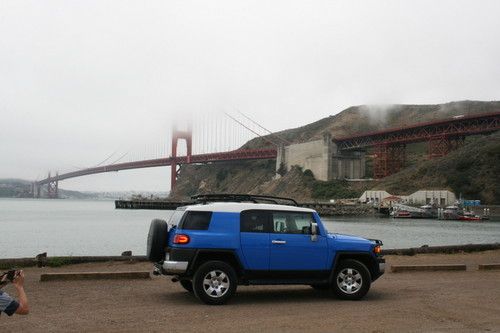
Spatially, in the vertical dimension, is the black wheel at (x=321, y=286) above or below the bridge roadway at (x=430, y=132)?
below

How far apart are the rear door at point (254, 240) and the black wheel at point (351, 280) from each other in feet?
4.36

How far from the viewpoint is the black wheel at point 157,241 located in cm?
913

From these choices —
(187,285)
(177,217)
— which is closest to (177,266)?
(177,217)

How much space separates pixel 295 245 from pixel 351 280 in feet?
3.99

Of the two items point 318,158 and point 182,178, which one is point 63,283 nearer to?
point 318,158

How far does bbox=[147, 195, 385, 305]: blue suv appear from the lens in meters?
8.84

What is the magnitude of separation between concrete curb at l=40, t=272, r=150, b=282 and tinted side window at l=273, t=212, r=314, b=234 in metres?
3.65

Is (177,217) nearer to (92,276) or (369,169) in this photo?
(92,276)

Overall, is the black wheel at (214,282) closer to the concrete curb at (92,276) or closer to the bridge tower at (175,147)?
the concrete curb at (92,276)

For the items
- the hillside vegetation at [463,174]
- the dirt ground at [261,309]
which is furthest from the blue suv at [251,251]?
the hillside vegetation at [463,174]

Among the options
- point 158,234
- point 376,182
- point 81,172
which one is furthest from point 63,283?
point 81,172

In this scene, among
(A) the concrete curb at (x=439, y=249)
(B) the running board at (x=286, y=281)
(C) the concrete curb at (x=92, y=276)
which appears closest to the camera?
(B) the running board at (x=286, y=281)

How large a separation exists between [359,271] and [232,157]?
11524cm

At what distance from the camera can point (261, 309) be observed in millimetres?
8586
